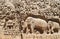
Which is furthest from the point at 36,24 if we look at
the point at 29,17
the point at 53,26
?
the point at 53,26

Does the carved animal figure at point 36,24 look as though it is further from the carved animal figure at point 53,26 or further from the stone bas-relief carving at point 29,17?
the carved animal figure at point 53,26

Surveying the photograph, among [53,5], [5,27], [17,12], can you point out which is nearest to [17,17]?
[17,12]

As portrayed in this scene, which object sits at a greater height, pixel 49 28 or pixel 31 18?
pixel 31 18

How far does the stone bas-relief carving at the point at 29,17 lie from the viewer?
4.39 metres

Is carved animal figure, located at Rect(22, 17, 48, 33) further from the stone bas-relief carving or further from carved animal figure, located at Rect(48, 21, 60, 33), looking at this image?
carved animal figure, located at Rect(48, 21, 60, 33)

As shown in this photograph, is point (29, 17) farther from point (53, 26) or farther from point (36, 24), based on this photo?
point (53, 26)

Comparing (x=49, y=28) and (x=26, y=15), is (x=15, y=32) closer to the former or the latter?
(x=26, y=15)

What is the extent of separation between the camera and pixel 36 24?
14.5 ft

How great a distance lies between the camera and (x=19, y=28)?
175 inches

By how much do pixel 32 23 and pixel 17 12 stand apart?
0.66m

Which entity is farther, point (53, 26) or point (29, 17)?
point (29, 17)

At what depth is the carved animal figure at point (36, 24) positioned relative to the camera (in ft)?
14.4

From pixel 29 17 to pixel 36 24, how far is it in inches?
13.1

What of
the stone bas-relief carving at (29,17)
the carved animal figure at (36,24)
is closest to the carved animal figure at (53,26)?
the stone bas-relief carving at (29,17)
